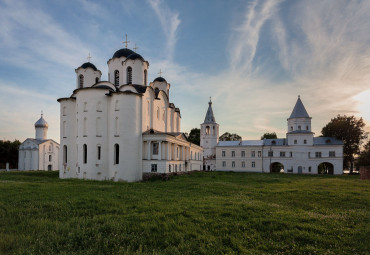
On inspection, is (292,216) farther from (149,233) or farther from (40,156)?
(40,156)

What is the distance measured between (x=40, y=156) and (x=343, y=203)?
172 ft

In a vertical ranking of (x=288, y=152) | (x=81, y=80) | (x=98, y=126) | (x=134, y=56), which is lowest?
(x=288, y=152)

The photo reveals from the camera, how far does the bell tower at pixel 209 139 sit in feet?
179

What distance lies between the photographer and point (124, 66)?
2892 centimetres

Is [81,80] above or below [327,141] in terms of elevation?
above

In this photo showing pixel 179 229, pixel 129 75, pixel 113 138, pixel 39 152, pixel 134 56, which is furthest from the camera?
pixel 39 152

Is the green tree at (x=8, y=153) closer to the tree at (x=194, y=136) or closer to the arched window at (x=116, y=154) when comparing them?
the tree at (x=194, y=136)

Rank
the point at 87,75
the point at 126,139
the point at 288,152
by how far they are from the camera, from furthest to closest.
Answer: the point at 288,152
the point at 87,75
the point at 126,139

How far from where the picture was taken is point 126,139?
2402 cm

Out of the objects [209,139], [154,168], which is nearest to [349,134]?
[209,139]

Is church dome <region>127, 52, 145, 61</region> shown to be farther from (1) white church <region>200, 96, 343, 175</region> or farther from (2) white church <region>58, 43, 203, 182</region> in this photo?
(1) white church <region>200, 96, 343, 175</region>

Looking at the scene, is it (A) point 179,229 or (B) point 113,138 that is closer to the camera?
(A) point 179,229

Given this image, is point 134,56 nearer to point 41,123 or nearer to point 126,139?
point 126,139

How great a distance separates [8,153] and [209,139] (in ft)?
152
